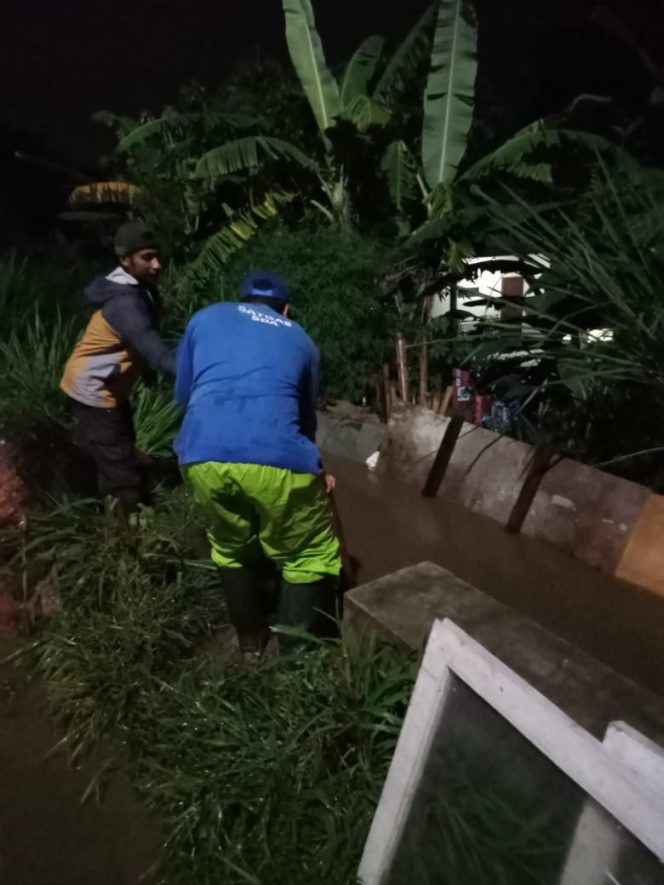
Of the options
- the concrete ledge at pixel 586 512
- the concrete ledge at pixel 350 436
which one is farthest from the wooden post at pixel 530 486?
the concrete ledge at pixel 350 436

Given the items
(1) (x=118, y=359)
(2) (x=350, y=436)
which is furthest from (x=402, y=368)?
(1) (x=118, y=359)

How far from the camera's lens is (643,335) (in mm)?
3219

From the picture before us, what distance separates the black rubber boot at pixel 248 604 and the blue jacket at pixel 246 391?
→ 634mm

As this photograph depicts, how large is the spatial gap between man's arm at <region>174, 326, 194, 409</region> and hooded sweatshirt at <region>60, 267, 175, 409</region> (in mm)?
378

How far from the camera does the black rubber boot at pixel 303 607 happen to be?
2.93 meters

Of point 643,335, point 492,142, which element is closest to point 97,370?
point 643,335

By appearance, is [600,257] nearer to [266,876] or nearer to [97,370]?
[97,370]

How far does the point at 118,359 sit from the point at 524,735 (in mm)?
2933

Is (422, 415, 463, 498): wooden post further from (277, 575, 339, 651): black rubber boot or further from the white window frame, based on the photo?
the white window frame

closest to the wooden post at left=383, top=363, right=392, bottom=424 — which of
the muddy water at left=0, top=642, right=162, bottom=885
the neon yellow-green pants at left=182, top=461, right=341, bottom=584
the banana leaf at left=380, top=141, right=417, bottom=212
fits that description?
the banana leaf at left=380, top=141, right=417, bottom=212

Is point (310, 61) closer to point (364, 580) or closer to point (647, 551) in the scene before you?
point (364, 580)

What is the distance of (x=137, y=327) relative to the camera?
3.44 m

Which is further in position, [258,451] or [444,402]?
[444,402]

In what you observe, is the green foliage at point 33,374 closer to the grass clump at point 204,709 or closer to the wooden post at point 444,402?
the grass clump at point 204,709
